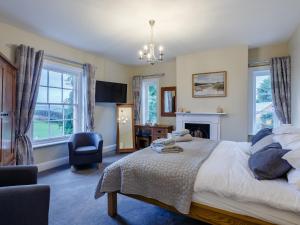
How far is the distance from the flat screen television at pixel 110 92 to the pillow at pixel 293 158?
429 cm

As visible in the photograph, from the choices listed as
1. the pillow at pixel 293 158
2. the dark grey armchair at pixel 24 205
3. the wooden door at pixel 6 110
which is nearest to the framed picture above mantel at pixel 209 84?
the pillow at pixel 293 158

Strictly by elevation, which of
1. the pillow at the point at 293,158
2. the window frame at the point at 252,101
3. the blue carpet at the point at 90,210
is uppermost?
the window frame at the point at 252,101

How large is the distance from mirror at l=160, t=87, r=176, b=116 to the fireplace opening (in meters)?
0.76

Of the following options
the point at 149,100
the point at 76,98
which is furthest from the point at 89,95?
the point at 149,100

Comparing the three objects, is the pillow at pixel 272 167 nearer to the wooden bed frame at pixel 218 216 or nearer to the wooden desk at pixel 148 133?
the wooden bed frame at pixel 218 216

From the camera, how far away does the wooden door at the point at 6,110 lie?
2.32 meters

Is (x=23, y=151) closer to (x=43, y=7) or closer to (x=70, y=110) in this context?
(x=70, y=110)

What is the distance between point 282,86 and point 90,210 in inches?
165

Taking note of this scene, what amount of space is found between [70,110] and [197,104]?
3157 mm

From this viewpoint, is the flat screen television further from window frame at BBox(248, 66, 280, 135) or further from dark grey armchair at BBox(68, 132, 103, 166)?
window frame at BBox(248, 66, 280, 135)

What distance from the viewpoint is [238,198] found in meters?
1.51

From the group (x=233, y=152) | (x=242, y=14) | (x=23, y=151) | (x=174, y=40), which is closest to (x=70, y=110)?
(x=23, y=151)

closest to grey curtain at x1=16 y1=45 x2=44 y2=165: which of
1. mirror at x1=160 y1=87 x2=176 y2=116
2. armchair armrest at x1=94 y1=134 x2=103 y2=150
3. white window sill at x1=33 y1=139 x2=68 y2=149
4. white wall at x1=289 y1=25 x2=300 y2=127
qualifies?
white window sill at x1=33 y1=139 x2=68 y2=149

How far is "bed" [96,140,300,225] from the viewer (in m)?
1.38
